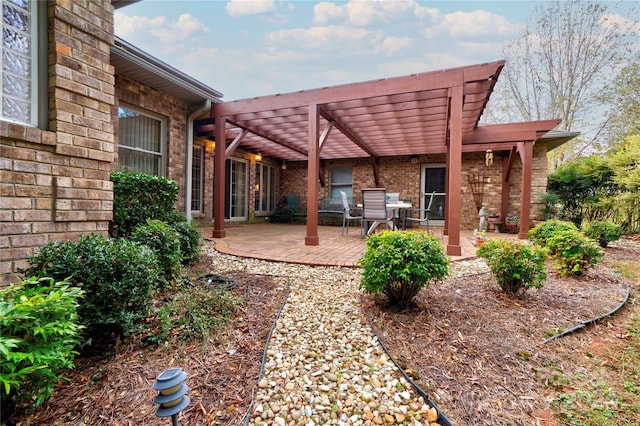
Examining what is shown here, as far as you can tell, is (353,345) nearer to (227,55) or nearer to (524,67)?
(227,55)

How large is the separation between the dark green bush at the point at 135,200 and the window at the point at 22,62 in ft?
3.32

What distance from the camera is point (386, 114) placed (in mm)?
5258

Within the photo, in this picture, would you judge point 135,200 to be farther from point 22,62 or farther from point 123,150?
point 123,150

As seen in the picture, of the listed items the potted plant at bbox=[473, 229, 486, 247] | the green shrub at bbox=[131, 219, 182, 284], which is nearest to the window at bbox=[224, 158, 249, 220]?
the green shrub at bbox=[131, 219, 182, 284]

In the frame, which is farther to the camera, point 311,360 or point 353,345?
point 353,345

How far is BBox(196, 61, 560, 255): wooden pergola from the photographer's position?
12.9ft

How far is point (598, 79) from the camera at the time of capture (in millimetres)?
10734

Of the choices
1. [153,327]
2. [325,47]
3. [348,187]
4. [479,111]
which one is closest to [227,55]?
[325,47]

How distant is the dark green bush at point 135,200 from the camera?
2.85 m

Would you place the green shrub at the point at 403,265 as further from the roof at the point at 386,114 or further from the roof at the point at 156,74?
the roof at the point at 156,74

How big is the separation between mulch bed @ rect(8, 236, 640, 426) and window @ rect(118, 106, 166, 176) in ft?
12.5

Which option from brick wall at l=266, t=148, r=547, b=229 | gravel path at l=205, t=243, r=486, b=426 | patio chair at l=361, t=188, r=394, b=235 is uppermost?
brick wall at l=266, t=148, r=547, b=229

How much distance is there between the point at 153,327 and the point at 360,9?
7.56 m

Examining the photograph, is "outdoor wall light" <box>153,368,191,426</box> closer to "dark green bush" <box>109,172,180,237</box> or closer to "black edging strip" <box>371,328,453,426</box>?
"black edging strip" <box>371,328,453,426</box>
